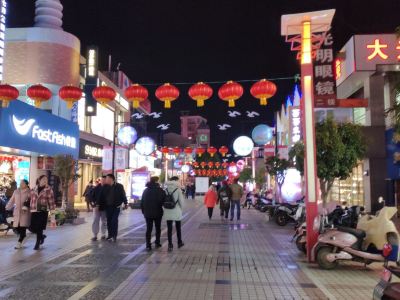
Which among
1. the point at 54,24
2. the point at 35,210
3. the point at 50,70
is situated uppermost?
the point at 54,24

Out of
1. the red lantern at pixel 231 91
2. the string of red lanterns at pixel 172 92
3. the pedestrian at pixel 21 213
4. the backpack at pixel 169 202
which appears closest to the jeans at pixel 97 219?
the pedestrian at pixel 21 213

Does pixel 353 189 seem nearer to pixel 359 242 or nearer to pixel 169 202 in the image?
pixel 169 202

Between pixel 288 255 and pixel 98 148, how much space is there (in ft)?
87.3

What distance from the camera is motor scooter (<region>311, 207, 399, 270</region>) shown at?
28.6 ft

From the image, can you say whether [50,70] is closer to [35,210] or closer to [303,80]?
[35,210]

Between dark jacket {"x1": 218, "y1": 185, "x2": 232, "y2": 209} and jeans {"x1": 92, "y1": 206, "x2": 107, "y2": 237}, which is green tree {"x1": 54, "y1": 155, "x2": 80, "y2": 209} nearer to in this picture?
jeans {"x1": 92, "y1": 206, "x2": 107, "y2": 237}

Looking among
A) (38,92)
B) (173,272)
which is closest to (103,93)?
(38,92)

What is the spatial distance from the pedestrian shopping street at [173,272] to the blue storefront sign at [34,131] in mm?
5352

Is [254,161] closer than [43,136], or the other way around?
[43,136]

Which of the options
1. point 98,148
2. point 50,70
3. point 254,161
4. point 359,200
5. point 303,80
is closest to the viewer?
point 303,80

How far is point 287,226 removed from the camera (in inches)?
724

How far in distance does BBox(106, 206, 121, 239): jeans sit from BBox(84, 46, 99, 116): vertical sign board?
19.5 m

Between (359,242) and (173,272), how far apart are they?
3653 mm

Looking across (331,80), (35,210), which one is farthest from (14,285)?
(331,80)
